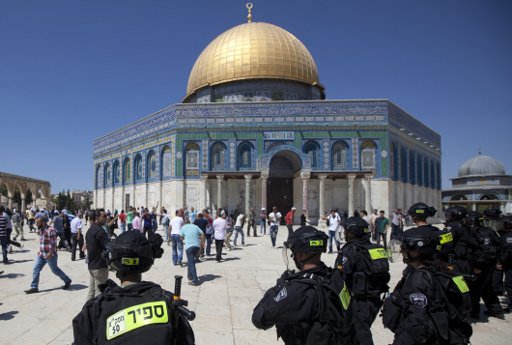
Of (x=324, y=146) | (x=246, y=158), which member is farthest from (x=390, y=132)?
(x=246, y=158)

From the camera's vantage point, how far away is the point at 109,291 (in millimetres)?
2168

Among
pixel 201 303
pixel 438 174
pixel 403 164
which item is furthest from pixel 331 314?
pixel 438 174

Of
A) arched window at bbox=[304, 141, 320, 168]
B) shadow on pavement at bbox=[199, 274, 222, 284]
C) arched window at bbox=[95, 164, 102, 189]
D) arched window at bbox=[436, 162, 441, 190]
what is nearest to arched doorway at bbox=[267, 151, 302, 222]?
arched window at bbox=[304, 141, 320, 168]

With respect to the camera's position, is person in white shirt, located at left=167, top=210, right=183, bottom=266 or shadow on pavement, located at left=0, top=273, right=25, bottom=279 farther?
person in white shirt, located at left=167, top=210, right=183, bottom=266

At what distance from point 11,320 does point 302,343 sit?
5602 mm

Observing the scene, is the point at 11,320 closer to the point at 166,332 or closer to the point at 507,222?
the point at 166,332

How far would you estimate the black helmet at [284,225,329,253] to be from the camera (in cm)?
261

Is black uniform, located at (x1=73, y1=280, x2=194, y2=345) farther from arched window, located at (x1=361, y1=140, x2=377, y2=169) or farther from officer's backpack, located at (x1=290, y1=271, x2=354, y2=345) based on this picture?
arched window, located at (x1=361, y1=140, x2=377, y2=169)

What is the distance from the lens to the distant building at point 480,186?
50281mm

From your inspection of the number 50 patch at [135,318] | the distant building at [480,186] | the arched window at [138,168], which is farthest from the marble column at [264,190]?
the distant building at [480,186]

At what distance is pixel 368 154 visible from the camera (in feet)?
92.4

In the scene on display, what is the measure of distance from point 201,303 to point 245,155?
21912 mm

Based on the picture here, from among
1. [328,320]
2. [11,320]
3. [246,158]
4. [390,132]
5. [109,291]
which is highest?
[390,132]

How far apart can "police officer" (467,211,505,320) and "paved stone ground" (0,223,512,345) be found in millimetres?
255
